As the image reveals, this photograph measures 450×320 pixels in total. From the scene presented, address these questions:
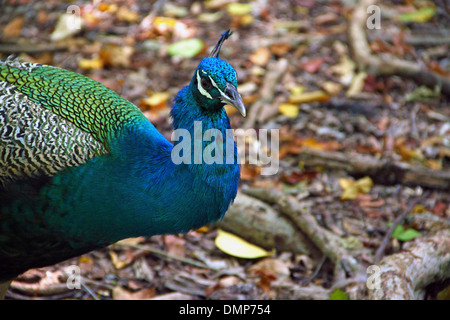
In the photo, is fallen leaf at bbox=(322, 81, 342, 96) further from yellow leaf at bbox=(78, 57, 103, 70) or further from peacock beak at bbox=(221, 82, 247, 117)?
peacock beak at bbox=(221, 82, 247, 117)

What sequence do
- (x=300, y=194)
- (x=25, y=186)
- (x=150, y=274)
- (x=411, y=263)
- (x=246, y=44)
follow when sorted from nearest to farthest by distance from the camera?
(x=25, y=186), (x=411, y=263), (x=150, y=274), (x=300, y=194), (x=246, y=44)

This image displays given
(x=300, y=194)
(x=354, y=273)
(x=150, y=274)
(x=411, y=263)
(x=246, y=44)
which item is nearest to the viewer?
(x=411, y=263)

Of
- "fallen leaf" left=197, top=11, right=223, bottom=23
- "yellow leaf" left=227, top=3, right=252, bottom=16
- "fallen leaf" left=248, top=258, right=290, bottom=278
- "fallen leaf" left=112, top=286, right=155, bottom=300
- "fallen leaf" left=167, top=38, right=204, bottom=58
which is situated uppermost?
"yellow leaf" left=227, top=3, right=252, bottom=16

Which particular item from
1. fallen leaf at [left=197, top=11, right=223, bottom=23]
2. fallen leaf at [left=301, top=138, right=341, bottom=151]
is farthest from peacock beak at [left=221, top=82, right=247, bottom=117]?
fallen leaf at [left=197, top=11, right=223, bottom=23]

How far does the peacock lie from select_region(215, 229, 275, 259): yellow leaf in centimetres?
89

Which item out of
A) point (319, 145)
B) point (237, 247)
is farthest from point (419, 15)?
point (237, 247)

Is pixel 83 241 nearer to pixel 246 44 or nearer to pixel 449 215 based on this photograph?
pixel 449 215

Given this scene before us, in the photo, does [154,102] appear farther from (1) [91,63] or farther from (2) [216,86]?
(2) [216,86]

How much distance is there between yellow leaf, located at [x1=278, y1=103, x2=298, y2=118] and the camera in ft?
15.4

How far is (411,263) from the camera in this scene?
2918 mm

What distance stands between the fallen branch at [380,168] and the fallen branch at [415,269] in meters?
0.73

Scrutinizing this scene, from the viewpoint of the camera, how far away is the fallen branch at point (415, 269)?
8.91 feet

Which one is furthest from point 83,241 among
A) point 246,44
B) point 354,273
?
point 246,44

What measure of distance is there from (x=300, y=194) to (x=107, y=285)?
1.50 m
